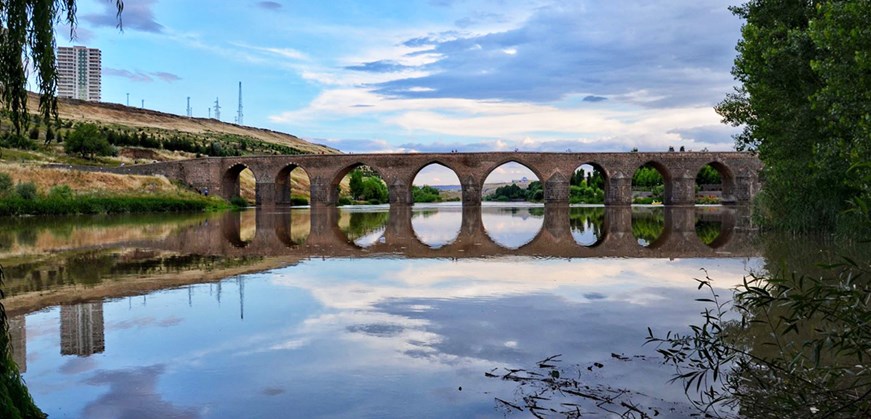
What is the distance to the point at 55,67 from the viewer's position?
4434 millimetres

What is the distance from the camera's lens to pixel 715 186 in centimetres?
7750

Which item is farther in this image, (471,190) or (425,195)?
(425,195)

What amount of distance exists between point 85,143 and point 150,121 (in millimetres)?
64092

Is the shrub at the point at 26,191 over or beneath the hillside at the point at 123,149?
beneath

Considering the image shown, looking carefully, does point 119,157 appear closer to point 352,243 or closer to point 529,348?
point 352,243

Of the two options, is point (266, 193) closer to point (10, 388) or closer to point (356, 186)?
point (356, 186)

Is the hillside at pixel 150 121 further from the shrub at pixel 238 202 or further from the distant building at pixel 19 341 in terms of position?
the distant building at pixel 19 341

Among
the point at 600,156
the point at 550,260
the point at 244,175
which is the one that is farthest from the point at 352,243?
the point at 244,175

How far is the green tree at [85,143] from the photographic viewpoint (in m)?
60.5

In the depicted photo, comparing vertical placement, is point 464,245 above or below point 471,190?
below

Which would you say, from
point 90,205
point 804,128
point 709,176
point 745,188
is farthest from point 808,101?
point 709,176

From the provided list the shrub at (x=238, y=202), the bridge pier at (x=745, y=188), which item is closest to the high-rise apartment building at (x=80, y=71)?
the shrub at (x=238, y=202)

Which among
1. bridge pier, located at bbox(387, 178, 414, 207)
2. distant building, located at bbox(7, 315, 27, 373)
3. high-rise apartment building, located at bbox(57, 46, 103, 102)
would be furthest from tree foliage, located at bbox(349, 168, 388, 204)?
high-rise apartment building, located at bbox(57, 46, 103, 102)

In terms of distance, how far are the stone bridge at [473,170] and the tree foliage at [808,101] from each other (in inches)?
1425
